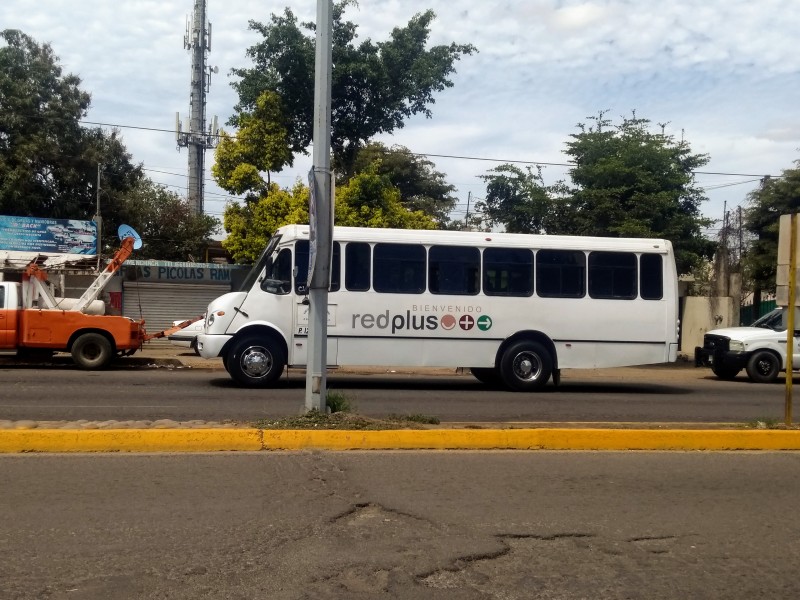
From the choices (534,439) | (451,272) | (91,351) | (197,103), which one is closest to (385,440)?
(534,439)

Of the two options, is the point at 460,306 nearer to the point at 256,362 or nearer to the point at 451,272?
the point at 451,272

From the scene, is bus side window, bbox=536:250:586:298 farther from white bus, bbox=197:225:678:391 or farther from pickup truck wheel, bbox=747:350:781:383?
pickup truck wheel, bbox=747:350:781:383

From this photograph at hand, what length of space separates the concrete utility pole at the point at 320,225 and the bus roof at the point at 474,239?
5.04 m

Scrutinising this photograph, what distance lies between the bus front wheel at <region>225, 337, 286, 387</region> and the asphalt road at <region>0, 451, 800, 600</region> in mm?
6334

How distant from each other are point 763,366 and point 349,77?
1427cm

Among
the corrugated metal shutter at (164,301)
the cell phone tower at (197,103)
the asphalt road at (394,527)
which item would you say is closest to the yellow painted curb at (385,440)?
the asphalt road at (394,527)

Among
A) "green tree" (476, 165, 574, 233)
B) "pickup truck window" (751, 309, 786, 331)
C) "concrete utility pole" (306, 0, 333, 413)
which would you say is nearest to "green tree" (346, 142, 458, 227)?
"green tree" (476, 165, 574, 233)

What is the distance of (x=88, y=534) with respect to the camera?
5305mm

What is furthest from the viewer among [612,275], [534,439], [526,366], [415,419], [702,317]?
[702,317]

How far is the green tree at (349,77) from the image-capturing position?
80.7 feet

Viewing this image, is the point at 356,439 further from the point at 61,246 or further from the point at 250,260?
the point at 61,246

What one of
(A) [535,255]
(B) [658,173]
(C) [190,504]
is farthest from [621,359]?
(B) [658,173]

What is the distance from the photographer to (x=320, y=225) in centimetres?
880

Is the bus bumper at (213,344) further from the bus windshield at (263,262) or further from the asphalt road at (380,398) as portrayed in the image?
the bus windshield at (263,262)
